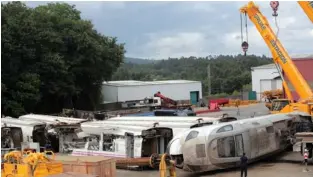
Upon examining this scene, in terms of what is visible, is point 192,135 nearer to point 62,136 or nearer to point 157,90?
point 62,136

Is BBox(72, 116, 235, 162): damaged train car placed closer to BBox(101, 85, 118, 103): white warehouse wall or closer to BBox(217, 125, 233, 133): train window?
BBox(217, 125, 233, 133): train window

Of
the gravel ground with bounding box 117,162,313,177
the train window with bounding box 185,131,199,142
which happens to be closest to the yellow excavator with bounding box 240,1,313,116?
the gravel ground with bounding box 117,162,313,177

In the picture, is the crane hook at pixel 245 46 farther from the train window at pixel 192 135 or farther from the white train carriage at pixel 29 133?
the white train carriage at pixel 29 133

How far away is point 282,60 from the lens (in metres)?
31.8

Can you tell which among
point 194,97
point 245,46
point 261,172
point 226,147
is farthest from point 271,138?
point 194,97

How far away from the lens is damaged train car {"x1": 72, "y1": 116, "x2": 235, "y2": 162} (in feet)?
73.7

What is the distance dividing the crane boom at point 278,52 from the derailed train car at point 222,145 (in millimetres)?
9233

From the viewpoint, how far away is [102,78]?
191ft

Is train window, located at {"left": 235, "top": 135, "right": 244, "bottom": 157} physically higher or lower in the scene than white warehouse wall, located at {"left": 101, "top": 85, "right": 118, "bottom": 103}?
lower

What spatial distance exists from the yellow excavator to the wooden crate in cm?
1616

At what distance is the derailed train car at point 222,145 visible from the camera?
19.4 metres

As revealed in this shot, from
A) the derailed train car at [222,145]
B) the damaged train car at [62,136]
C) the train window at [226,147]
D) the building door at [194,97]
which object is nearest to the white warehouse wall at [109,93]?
the building door at [194,97]

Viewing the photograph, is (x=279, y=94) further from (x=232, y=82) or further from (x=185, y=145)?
(x=232, y=82)

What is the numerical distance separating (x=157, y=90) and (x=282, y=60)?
41651 mm
